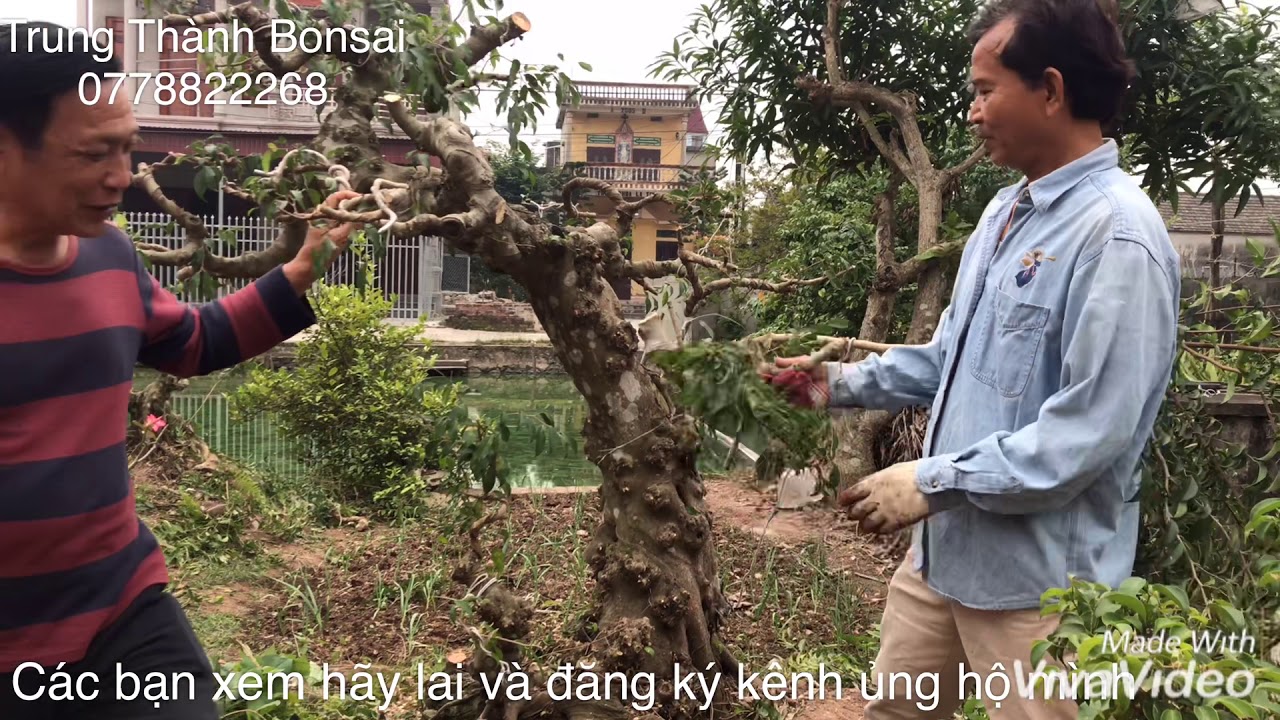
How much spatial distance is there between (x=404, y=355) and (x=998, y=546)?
4542 mm

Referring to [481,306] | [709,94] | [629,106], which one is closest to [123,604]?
[709,94]

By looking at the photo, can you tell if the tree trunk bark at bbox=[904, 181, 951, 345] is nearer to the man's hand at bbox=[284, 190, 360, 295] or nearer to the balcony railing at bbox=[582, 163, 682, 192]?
the man's hand at bbox=[284, 190, 360, 295]

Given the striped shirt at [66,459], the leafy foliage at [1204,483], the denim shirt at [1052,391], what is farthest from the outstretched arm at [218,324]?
the leafy foliage at [1204,483]

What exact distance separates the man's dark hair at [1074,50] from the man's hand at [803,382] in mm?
717

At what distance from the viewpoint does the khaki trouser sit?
1.70 meters

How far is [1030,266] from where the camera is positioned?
171cm

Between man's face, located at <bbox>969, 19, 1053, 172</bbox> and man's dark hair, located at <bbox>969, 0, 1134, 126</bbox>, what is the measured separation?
0.7 inches

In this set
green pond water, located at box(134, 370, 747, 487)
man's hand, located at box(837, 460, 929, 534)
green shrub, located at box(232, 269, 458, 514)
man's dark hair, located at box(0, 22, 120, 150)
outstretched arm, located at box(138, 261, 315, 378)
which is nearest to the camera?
man's dark hair, located at box(0, 22, 120, 150)

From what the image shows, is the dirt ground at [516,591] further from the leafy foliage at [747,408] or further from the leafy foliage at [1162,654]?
the leafy foliage at [1162,654]

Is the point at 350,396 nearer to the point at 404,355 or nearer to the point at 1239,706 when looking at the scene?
the point at 404,355

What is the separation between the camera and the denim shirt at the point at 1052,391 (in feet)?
5.02

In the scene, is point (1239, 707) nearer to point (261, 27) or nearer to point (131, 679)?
point (131, 679)

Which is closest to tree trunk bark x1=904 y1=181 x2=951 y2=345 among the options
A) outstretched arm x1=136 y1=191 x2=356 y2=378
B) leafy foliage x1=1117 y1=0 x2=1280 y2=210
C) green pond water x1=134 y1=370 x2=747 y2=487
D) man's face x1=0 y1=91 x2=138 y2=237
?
leafy foliage x1=1117 y1=0 x2=1280 y2=210

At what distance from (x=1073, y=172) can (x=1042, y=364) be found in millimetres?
336
